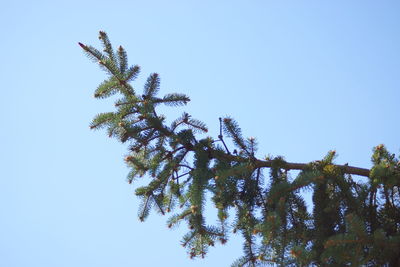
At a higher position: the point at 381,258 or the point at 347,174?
the point at 347,174

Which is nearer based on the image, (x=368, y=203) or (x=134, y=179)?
(x=368, y=203)

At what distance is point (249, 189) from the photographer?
379cm

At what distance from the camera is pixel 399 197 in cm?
336

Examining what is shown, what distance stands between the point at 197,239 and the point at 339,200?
1.44 m

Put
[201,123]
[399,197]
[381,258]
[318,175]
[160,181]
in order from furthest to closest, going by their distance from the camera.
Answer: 1. [201,123]
2. [160,181]
3. [399,197]
4. [318,175]
5. [381,258]

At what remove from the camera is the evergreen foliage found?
2750mm

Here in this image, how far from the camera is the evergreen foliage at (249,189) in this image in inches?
108

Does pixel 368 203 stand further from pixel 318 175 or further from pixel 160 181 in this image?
pixel 160 181

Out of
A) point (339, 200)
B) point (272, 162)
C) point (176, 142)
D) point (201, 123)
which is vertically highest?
point (201, 123)

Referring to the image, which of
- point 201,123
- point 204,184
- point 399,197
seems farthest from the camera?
point 201,123

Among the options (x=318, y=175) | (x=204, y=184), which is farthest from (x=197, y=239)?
(x=318, y=175)

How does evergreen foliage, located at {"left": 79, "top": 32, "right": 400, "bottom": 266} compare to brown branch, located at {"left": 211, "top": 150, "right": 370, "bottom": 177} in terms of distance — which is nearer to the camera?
evergreen foliage, located at {"left": 79, "top": 32, "right": 400, "bottom": 266}

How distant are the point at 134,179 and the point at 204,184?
950mm

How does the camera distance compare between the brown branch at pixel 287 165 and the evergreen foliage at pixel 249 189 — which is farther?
the brown branch at pixel 287 165
